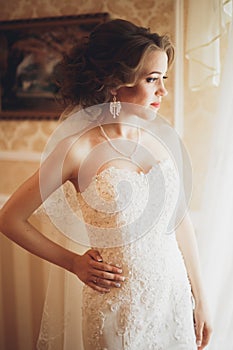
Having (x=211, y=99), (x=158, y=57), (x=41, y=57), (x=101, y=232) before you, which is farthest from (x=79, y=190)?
(x=41, y=57)

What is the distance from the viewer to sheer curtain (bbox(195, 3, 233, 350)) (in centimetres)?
145

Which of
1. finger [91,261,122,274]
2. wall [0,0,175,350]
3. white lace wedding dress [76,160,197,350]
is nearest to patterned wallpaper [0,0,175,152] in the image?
wall [0,0,175,350]

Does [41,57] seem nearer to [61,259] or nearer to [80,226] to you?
[80,226]

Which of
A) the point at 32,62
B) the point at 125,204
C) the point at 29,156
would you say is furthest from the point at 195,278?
the point at 32,62

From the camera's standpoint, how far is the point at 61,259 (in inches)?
52.1

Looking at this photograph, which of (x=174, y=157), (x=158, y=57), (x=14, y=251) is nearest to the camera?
(x=158, y=57)

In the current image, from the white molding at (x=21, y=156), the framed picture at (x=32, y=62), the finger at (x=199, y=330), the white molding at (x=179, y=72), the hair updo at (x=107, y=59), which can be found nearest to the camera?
the hair updo at (x=107, y=59)

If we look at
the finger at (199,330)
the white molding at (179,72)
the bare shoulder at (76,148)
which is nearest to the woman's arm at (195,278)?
the finger at (199,330)

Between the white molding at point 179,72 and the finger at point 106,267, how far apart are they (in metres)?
0.78

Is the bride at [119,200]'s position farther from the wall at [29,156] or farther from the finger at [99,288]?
the wall at [29,156]

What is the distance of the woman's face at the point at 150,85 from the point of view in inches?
48.6

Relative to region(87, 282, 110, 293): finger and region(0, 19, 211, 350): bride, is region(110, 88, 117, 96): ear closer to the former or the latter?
region(0, 19, 211, 350): bride

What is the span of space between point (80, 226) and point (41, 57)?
3.09 ft

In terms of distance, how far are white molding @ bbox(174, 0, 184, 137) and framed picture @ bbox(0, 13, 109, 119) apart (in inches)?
17.6
